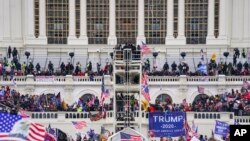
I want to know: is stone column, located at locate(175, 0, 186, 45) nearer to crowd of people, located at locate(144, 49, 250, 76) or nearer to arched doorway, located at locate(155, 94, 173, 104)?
crowd of people, located at locate(144, 49, 250, 76)

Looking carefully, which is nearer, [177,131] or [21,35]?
[177,131]

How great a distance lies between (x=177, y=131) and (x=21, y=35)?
47.5 meters

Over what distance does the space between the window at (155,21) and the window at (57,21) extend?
779 cm

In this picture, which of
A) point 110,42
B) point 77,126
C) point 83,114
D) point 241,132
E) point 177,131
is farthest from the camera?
point 110,42

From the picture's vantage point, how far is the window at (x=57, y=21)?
4076 inches

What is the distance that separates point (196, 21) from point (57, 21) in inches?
524

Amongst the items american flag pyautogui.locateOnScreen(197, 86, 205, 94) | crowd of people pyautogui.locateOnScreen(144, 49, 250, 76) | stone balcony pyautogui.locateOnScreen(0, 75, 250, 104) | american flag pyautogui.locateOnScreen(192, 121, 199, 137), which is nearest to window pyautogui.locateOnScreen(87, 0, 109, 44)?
crowd of people pyautogui.locateOnScreen(144, 49, 250, 76)

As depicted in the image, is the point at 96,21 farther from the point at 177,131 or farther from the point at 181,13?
the point at 177,131

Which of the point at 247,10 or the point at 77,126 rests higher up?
the point at 247,10

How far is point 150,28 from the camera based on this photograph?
103688 mm

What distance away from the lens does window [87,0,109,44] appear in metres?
104

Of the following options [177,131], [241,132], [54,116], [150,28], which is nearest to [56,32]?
[150,28]

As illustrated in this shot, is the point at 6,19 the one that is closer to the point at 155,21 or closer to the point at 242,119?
the point at 155,21

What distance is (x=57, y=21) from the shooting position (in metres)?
104
